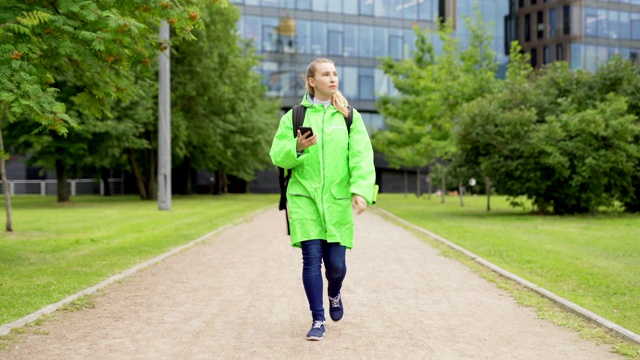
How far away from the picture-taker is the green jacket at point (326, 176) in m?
5.83

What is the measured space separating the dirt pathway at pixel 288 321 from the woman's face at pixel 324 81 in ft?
6.20

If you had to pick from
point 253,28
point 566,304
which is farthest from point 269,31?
point 566,304

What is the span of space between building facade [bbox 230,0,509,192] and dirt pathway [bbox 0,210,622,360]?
48.3 meters

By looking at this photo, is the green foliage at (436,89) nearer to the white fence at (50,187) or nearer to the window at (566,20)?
the window at (566,20)

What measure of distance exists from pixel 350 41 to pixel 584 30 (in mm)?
18778

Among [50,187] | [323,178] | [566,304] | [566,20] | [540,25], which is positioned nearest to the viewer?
[323,178]

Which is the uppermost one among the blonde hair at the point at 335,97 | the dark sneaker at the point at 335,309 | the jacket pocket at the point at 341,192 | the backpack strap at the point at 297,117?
the blonde hair at the point at 335,97

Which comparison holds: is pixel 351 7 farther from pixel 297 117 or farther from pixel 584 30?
pixel 297 117

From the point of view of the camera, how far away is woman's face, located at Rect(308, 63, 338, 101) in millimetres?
5898

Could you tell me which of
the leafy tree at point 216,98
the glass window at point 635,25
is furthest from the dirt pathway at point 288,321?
the glass window at point 635,25

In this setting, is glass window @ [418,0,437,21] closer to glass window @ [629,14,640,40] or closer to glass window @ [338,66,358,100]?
glass window @ [338,66,358,100]

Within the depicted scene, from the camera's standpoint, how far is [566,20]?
62.2 metres

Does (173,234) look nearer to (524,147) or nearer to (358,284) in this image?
(358,284)

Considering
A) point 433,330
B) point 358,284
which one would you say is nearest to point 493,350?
point 433,330
